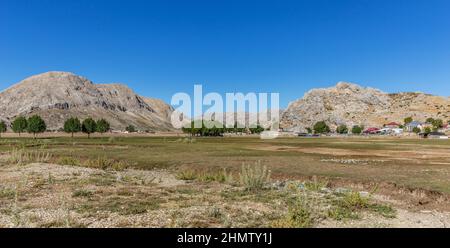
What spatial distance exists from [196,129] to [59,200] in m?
166

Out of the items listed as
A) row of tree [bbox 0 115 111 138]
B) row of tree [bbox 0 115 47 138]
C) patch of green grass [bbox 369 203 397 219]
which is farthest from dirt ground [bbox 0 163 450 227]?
row of tree [bbox 0 115 111 138]

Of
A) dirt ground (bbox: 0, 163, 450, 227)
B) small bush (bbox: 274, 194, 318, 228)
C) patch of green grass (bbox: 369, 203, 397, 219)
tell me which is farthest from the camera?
patch of green grass (bbox: 369, 203, 397, 219)

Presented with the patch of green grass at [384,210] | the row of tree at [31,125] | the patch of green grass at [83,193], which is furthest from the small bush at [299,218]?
the row of tree at [31,125]

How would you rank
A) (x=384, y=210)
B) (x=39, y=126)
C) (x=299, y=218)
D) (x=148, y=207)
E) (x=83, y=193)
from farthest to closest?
(x=39, y=126) < (x=83, y=193) < (x=384, y=210) < (x=148, y=207) < (x=299, y=218)

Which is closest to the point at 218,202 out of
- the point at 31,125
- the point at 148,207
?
the point at 148,207

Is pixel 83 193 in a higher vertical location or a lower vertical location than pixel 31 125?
lower

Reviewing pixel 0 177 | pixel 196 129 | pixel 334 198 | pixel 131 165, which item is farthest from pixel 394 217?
pixel 196 129

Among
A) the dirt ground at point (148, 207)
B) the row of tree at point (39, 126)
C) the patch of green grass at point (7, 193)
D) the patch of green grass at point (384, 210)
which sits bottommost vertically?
the patch of green grass at point (384, 210)

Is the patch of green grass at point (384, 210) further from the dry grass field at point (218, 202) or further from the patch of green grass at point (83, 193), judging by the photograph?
the patch of green grass at point (83, 193)

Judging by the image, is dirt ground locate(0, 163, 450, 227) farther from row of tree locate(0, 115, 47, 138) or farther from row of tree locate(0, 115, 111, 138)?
row of tree locate(0, 115, 111, 138)

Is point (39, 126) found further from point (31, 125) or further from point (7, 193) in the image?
point (7, 193)
